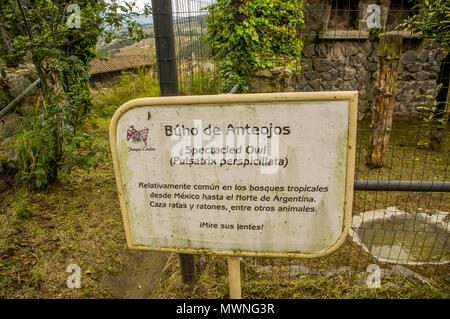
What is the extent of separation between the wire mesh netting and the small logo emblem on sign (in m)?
1.23

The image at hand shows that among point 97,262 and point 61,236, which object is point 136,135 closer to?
point 97,262

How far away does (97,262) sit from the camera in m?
2.58

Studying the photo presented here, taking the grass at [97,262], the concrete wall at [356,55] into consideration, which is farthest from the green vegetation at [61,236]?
the concrete wall at [356,55]

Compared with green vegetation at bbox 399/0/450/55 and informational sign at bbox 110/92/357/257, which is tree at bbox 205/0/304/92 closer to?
green vegetation at bbox 399/0/450/55

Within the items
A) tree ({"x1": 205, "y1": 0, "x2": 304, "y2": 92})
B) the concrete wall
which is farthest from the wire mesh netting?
tree ({"x1": 205, "y1": 0, "x2": 304, "y2": 92})

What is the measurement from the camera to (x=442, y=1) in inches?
164

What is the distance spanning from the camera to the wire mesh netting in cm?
260

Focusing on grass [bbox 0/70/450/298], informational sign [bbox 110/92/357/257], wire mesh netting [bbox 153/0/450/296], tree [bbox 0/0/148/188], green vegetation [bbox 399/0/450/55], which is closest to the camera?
informational sign [bbox 110/92/357/257]

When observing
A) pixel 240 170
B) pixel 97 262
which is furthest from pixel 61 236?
pixel 240 170

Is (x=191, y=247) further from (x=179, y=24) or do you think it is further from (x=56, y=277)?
(x=179, y=24)

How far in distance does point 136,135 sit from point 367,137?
6056 mm

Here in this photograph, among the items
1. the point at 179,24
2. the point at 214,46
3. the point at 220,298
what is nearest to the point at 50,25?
the point at 179,24

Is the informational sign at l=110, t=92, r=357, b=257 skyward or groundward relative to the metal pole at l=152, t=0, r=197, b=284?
groundward

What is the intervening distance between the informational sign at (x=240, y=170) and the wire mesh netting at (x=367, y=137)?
106 centimetres
